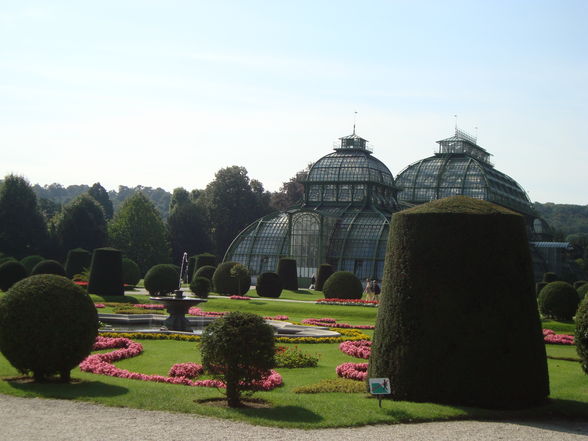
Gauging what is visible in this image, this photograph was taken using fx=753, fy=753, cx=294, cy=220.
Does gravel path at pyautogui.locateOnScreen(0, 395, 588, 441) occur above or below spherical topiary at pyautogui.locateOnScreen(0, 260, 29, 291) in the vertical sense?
below

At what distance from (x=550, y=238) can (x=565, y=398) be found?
78.7 metres

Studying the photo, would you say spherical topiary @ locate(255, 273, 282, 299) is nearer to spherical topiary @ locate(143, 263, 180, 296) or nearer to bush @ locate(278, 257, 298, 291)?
spherical topiary @ locate(143, 263, 180, 296)

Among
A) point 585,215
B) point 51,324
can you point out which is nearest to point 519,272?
point 51,324

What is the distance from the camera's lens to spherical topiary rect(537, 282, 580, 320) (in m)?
34.1

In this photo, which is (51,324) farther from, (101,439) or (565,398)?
(565,398)

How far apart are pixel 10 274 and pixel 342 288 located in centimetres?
1822

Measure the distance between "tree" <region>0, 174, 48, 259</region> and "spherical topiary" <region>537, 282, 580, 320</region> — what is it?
46245 millimetres

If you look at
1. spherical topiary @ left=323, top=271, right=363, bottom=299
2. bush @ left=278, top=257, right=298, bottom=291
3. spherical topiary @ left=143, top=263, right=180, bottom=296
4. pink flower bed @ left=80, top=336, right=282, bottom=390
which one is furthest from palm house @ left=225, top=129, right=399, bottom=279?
pink flower bed @ left=80, top=336, right=282, bottom=390

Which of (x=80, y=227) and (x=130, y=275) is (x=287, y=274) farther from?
(x=80, y=227)

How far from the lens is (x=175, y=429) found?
11008 millimetres

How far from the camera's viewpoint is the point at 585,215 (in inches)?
5945

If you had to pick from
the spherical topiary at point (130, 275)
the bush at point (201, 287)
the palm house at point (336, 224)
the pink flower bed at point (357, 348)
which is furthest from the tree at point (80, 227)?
the pink flower bed at point (357, 348)

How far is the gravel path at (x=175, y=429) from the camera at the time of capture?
Result: 10625 mm

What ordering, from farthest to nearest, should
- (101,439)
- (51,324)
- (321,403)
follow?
(51,324) < (321,403) < (101,439)
